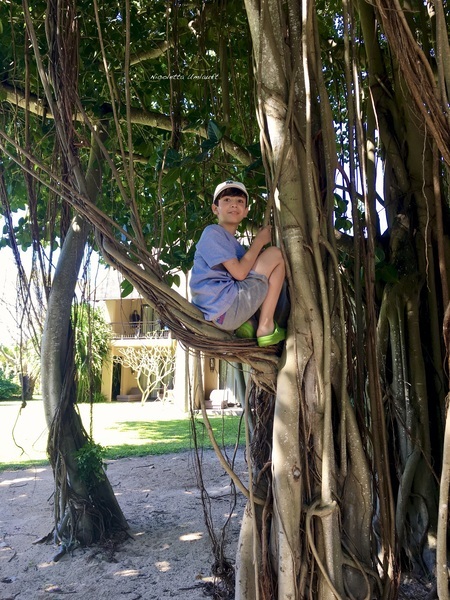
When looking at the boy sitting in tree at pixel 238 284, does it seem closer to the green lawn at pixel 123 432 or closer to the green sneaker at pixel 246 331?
the green sneaker at pixel 246 331

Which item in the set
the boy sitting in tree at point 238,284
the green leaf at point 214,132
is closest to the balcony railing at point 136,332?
the green leaf at point 214,132

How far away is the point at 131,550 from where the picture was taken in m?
3.41

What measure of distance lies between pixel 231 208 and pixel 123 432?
Result: 6880 mm

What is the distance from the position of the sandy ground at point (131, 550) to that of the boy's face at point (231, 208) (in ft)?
4.53

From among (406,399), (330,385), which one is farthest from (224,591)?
(330,385)

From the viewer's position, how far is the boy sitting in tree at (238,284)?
190 cm

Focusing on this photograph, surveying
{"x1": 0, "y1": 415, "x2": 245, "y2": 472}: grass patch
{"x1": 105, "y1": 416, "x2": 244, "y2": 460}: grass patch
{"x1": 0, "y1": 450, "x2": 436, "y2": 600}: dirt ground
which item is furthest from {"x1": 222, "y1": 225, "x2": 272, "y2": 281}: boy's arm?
{"x1": 105, "y1": 416, "x2": 244, "y2": 460}: grass patch

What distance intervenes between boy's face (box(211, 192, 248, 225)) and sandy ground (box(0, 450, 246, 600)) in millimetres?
1382

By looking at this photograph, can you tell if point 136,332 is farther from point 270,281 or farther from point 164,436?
point 270,281

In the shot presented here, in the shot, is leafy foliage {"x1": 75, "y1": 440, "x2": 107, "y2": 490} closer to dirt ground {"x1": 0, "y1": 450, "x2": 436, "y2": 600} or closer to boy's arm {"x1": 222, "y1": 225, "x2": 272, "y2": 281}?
dirt ground {"x1": 0, "y1": 450, "x2": 436, "y2": 600}

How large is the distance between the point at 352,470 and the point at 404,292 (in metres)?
1.24

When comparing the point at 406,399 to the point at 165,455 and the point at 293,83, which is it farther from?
the point at 165,455

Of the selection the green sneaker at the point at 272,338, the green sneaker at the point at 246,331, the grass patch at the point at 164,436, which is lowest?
the grass patch at the point at 164,436

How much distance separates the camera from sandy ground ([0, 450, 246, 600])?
2.89m
